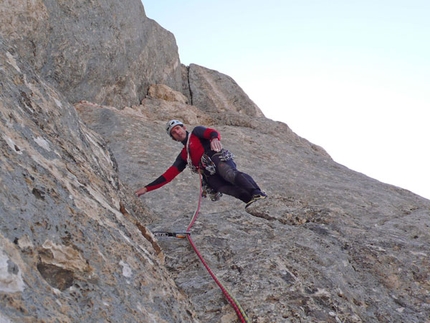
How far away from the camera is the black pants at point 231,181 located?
895 centimetres

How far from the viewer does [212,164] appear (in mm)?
9312

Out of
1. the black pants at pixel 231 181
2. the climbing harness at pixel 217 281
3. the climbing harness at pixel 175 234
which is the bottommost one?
the climbing harness at pixel 175 234

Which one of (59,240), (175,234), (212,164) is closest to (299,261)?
(175,234)

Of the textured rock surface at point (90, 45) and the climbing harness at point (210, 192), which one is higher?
Result: the textured rock surface at point (90, 45)

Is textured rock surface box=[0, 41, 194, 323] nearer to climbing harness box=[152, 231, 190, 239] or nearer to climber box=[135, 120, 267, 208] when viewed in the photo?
climbing harness box=[152, 231, 190, 239]

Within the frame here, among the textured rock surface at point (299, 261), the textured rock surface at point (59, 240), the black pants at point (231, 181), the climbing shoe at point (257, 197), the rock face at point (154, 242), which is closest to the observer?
the textured rock surface at point (59, 240)

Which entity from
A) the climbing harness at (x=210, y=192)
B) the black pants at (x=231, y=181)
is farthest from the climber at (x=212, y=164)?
the climbing harness at (x=210, y=192)

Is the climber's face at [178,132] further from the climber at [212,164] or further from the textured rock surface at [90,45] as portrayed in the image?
the textured rock surface at [90,45]

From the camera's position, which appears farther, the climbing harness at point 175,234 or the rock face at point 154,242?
the climbing harness at point 175,234

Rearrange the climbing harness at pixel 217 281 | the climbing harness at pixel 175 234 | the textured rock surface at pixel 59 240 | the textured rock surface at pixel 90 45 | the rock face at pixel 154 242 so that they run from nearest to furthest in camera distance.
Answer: the textured rock surface at pixel 59 240
the rock face at pixel 154 242
the climbing harness at pixel 217 281
the climbing harness at pixel 175 234
the textured rock surface at pixel 90 45

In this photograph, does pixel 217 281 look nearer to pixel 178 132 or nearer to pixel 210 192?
pixel 178 132

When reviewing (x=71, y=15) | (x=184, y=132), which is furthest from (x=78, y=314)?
(x=71, y=15)

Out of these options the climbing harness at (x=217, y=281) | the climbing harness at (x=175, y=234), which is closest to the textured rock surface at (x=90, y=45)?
the climbing harness at (x=175, y=234)

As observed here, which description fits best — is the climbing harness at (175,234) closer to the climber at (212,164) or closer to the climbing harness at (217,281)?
the climbing harness at (217,281)
